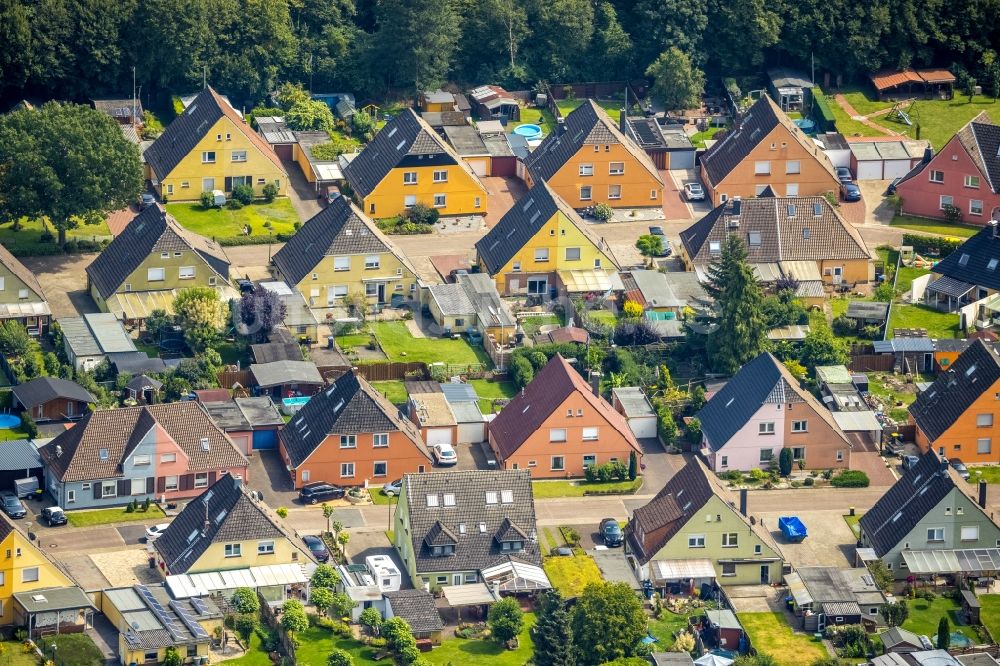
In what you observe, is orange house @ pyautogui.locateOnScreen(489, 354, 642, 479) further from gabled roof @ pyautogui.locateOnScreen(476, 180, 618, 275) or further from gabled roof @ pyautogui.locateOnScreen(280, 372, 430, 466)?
gabled roof @ pyautogui.locateOnScreen(476, 180, 618, 275)

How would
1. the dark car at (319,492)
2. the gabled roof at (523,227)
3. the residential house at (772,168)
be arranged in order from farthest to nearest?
the residential house at (772,168) → the gabled roof at (523,227) → the dark car at (319,492)

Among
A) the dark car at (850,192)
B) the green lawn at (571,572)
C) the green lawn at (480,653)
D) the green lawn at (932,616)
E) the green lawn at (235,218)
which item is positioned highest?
the dark car at (850,192)

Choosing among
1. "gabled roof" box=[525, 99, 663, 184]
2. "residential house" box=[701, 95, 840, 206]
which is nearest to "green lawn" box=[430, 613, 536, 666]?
"gabled roof" box=[525, 99, 663, 184]

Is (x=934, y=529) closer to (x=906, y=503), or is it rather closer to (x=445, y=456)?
(x=906, y=503)

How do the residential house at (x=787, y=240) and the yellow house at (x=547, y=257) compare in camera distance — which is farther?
the residential house at (x=787, y=240)

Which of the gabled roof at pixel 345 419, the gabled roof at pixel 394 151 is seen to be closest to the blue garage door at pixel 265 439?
the gabled roof at pixel 345 419

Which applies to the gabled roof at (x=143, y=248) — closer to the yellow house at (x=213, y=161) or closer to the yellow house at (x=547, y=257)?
the yellow house at (x=213, y=161)

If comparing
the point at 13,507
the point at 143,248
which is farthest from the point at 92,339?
the point at 13,507
